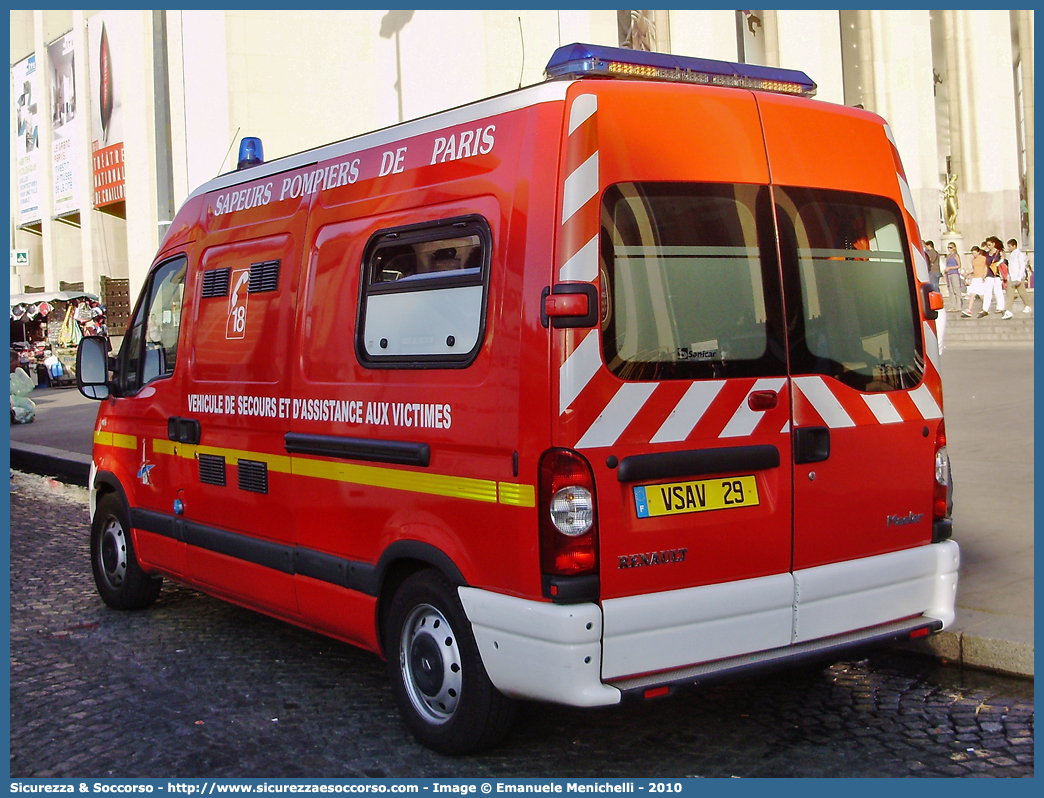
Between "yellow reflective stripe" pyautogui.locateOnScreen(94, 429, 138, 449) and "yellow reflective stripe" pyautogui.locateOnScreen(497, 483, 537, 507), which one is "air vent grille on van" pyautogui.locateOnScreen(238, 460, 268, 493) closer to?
"yellow reflective stripe" pyautogui.locateOnScreen(94, 429, 138, 449)

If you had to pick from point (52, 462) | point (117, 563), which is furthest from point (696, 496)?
point (52, 462)

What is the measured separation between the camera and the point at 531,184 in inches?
152

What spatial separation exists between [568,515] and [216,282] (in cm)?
282

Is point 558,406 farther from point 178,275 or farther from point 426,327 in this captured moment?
point 178,275

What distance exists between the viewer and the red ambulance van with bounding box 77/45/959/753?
374 centimetres

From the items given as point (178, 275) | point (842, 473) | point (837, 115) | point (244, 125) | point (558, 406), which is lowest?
point (842, 473)

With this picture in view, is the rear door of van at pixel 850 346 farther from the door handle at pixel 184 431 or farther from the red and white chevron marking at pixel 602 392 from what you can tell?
the door handle at pixel 184 431

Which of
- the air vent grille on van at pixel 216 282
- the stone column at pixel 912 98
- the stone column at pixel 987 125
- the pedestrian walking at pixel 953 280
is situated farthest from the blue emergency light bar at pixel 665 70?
the stone column at pixel 987 125

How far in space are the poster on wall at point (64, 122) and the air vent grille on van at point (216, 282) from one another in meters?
42.7

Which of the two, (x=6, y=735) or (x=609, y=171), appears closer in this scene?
(x=609, y=171)

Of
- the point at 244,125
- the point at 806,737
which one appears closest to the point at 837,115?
the point at 806,737

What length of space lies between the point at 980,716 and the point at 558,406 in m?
2.25

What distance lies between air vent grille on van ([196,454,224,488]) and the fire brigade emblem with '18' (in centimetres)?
60

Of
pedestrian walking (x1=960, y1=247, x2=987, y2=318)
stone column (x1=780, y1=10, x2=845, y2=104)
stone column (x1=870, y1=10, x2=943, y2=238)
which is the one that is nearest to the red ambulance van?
pedestrian walking (x1=960, y1=247, x2=987, y2=318)
